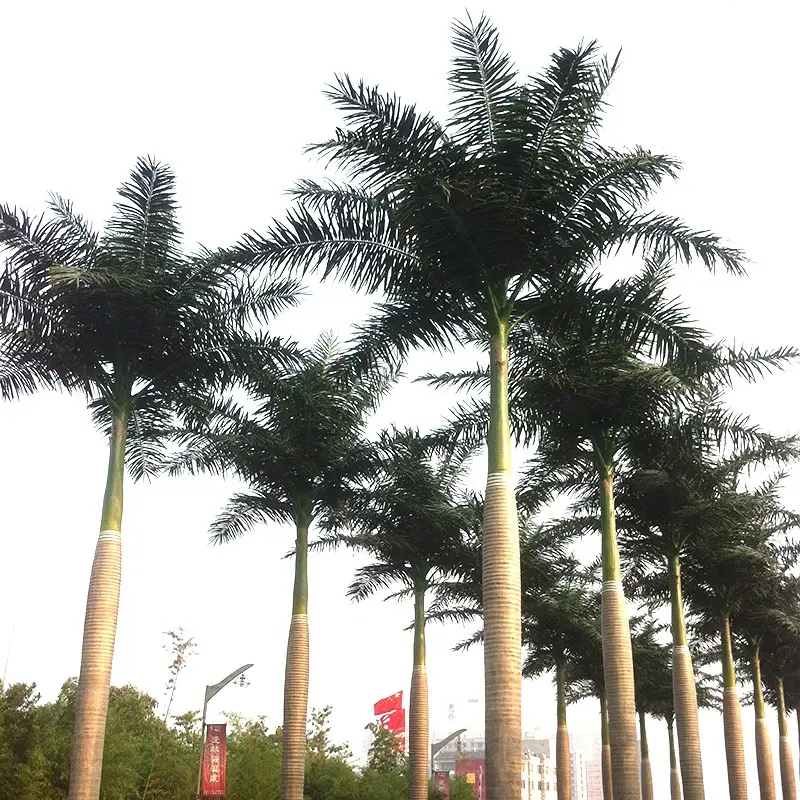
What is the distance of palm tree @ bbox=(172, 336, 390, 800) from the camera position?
18797 mm

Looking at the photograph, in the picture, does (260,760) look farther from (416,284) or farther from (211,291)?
(416,284)

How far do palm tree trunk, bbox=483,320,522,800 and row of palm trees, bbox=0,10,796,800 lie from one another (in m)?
0.03

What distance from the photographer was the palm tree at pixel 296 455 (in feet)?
61.7

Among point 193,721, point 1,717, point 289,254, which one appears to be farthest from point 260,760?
point 289,254

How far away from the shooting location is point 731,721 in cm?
2586

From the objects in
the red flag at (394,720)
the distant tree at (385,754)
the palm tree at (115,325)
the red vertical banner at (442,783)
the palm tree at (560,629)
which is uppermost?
the palm tree at (115,325)

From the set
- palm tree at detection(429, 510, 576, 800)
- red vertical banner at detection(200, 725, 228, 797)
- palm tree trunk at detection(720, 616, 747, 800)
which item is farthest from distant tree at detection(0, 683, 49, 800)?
palm tree trunk at detection(720, 616, 747, 800)

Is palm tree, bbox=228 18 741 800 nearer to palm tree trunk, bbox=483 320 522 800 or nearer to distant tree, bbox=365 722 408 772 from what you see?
palm tree trunk, bbox=483 320 522 800

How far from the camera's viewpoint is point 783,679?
124 ft

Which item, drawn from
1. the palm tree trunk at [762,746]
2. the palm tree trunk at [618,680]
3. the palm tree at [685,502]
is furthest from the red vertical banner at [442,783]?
the palm tree trunk at [618,680]

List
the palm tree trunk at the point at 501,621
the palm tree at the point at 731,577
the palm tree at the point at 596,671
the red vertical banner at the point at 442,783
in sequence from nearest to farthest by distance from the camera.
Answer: the palm tree trunk at the point at 501,621, the palm tree at the point at 731,577, the palm tree at the point at 596,671, the red vertical banner at the point at 442,783

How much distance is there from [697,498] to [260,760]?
1668 cm

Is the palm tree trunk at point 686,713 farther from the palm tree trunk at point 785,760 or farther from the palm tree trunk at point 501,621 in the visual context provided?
the palm tree trunk at point 785,760

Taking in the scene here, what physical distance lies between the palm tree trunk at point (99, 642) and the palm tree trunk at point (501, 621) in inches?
252
